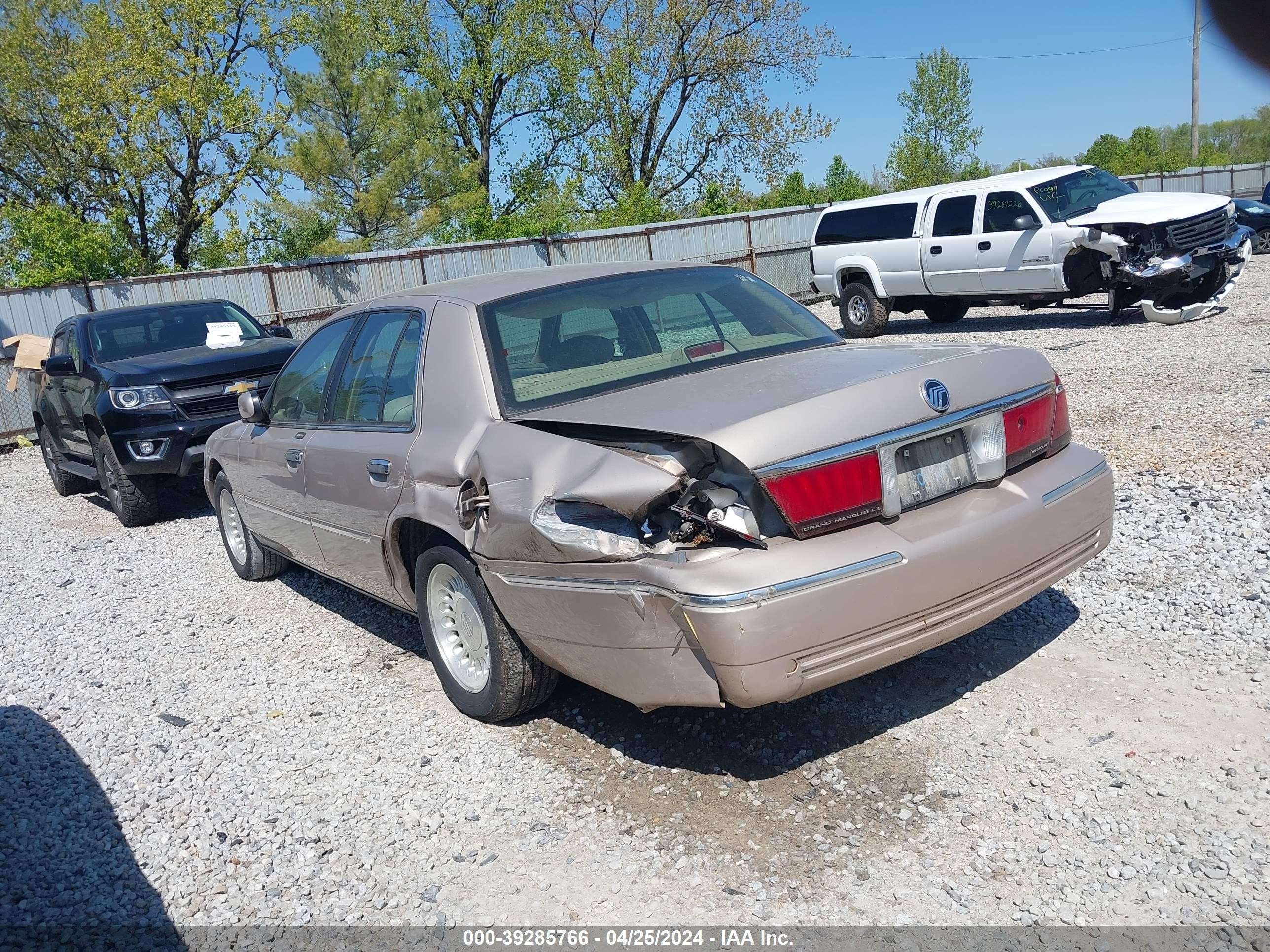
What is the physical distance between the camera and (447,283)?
15.6 feet

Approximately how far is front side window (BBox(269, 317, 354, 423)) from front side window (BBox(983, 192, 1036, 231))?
34.6 feet

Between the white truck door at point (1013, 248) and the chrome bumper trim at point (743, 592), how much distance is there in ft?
36.6

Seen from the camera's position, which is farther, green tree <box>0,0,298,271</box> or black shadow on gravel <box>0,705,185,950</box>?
green tree <box>0,0,298,271</box>

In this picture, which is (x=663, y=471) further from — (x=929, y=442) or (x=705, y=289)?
(x=705, y=289)

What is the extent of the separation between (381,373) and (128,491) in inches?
209

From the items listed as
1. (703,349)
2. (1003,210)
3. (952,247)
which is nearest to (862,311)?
(952,247)

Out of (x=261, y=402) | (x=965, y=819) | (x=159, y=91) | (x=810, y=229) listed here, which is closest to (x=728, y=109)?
(x=810, y=229)

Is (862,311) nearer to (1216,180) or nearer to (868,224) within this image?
(868,224)

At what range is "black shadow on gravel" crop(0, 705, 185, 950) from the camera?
10.1ft

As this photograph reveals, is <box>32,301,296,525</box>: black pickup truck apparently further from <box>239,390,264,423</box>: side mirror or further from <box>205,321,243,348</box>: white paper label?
<box>239,390,264,423</box>: side mirror

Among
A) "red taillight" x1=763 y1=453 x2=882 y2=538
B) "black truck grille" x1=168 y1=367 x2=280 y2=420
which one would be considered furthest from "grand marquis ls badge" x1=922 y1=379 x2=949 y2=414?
"black truck grille" x1=168 y1=367 x2=280 y2=420

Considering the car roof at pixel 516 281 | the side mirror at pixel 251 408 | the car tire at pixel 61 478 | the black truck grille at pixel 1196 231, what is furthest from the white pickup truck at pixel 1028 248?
the car tire at pixel 61 478

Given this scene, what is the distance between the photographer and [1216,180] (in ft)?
116

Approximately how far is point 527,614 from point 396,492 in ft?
3.04
